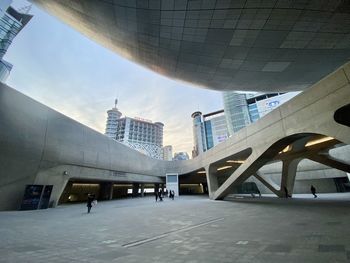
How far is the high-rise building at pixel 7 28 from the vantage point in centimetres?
6374

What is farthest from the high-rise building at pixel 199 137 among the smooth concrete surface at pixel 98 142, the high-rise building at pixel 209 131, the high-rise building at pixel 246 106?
the smooth concrete surface at pixel 98 142

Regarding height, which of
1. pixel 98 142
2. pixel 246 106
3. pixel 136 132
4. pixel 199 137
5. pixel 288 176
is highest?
pixel 136 132

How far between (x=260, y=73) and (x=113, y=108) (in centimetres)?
13809

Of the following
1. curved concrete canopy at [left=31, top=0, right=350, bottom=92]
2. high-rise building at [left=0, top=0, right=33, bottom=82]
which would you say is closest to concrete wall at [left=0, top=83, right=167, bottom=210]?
curved concrete canopy at [left=31, top=0, right=350, bottom=92]

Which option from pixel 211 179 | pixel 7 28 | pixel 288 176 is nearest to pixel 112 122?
pixel 7 28

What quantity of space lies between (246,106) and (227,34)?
81.0m

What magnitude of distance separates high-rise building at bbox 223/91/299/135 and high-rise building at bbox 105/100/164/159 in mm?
53836

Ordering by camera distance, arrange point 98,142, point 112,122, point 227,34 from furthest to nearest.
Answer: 1. point 112,122
2. point 98,142
3. point 227,34

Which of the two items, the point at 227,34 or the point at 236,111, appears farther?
the point at 236,111

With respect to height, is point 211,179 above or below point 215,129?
below

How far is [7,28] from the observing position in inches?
2606

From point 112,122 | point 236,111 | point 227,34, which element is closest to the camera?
point 227,34

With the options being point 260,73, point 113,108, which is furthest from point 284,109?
point 113,108

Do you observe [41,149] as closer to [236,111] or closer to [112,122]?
[236,111]
